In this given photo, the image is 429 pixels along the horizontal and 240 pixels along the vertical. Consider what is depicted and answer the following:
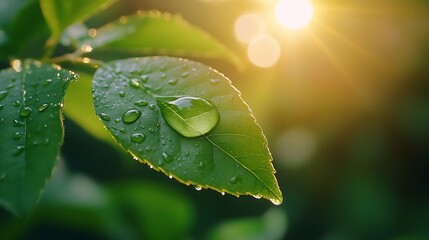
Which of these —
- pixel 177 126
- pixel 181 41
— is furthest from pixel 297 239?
pixel 177 126

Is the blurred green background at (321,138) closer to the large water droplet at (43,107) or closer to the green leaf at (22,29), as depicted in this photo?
the green leaf at (22,29)

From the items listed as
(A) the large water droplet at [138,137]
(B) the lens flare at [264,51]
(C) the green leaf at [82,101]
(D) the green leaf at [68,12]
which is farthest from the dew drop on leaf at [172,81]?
(B) the lens flare at [264,51]

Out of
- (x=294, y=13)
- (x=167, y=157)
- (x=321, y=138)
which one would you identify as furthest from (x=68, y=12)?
(x=321, y=138)

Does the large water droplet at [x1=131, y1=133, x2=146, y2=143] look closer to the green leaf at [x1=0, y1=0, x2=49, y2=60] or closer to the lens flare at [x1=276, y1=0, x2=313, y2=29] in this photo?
the green leaf at [x1=0, y1=0, x2=49, y2=60]

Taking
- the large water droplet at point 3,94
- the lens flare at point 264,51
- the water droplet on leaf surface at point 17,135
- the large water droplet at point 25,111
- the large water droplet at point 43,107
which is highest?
the lens flare at point 264,51

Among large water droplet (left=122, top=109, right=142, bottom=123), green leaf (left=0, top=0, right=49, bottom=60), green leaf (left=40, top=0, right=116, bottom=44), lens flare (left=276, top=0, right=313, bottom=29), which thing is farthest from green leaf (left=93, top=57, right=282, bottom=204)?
lens flare (left=276, top=0, right=313, bottom=29)

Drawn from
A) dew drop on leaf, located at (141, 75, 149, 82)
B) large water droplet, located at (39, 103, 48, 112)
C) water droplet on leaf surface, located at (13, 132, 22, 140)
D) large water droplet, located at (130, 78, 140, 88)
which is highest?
dew drop on leaf, located at (141, 75, 149, 82)

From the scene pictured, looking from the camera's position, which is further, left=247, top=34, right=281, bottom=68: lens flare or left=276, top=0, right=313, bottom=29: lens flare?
left=247, top=34, right=281, bottom=68: lens flare
